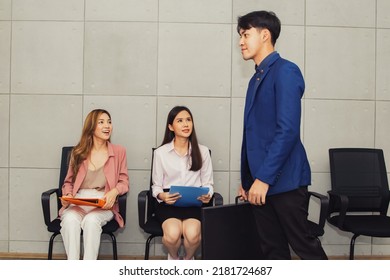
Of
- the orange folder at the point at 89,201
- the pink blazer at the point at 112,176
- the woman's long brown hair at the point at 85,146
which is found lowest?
the orange folder at the point at 89,201

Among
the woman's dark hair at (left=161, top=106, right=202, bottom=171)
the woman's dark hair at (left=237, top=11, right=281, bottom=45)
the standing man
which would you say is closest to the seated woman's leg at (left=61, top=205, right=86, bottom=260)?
the woman's dark hair at (left=161, top=106, right=202, bottom=171)

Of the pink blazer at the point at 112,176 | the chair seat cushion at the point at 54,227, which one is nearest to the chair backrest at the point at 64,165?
the pink blazer at the point at 112,176

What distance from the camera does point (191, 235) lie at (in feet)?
9.05

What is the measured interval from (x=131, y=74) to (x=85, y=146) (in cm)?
85

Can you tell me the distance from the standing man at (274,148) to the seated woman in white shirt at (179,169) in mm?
937

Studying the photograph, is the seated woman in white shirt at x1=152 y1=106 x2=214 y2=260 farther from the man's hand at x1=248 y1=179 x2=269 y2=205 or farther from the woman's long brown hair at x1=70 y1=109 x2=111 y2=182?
the man's hand at x1=248 y1=179 x2=269 y2=205

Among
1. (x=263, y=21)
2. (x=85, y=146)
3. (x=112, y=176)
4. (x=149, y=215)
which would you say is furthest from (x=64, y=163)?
(x=263, y=21)

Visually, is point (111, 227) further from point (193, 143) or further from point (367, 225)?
point (367, 225)

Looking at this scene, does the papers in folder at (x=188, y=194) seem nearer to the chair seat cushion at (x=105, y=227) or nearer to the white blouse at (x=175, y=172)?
the white blouse at (x=175, y=172)

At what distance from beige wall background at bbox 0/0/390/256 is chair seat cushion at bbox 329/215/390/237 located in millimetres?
1038

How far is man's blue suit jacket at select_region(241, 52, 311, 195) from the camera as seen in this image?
5.95 feet

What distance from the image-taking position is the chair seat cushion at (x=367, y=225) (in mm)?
2805
